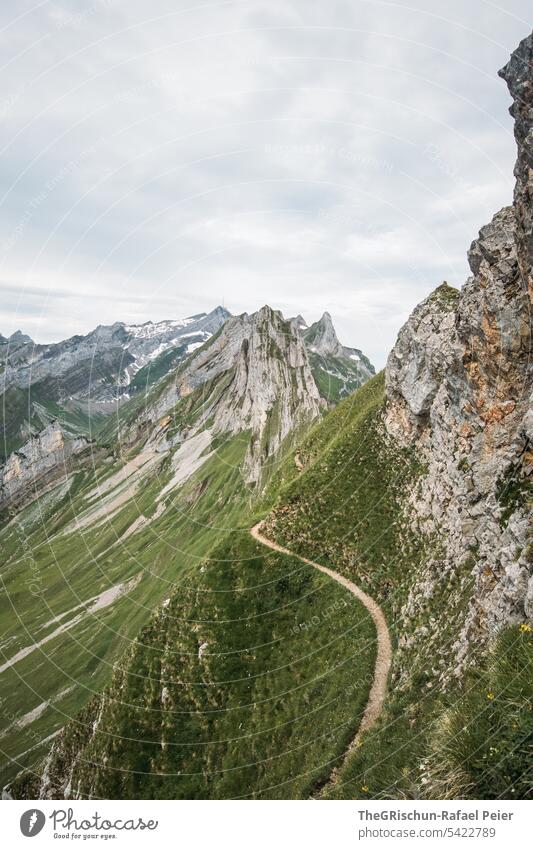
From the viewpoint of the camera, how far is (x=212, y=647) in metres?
45.3

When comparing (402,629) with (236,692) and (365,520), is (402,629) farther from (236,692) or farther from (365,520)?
(236,692)

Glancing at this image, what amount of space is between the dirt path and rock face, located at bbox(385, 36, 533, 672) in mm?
3483

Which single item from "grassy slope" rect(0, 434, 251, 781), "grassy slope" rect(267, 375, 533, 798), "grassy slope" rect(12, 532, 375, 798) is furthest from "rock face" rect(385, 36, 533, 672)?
"grassy slope" rect(0, 434, 251, 781)

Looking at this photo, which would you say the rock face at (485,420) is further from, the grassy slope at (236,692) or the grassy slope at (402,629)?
the grassy slope at (236,692)

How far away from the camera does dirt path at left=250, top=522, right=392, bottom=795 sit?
89.1 ft

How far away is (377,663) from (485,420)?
2170cm

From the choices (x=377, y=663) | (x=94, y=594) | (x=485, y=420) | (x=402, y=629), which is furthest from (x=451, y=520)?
(x=94, y=594)

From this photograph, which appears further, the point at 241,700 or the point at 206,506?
the point at 206,506

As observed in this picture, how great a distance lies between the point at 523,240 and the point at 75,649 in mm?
141773

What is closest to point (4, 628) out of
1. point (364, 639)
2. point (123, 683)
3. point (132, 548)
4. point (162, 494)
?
point (132, 548)

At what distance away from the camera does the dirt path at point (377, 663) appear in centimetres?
2714

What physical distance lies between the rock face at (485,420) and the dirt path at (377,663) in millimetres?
3483
